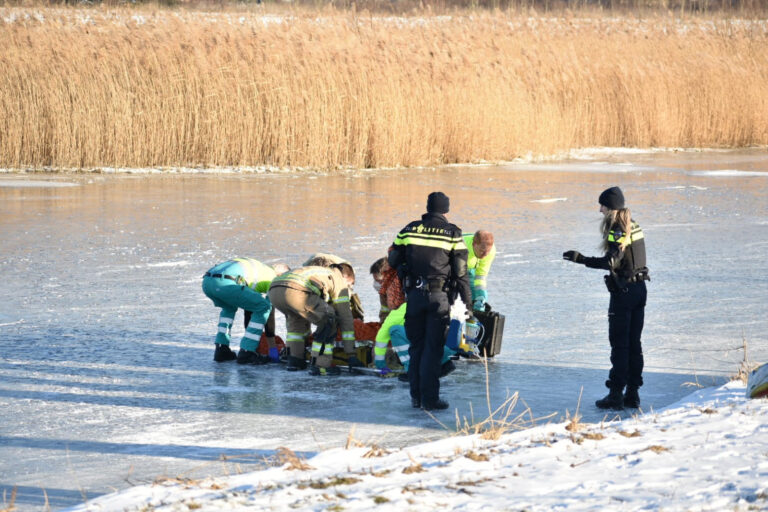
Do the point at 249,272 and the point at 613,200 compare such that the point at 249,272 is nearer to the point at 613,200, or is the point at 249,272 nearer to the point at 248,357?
the point at 248,357

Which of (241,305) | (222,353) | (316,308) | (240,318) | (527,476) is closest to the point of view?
(527,476)

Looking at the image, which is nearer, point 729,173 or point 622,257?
point 622,257

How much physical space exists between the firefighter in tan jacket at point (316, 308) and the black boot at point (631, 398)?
2001mm

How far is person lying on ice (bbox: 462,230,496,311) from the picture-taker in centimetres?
840

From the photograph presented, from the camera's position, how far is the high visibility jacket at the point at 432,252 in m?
6.98

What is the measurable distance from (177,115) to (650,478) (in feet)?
56.3

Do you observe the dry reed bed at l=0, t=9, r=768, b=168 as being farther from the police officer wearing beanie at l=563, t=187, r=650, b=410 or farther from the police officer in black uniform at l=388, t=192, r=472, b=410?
the police officer wearing beanie at l=563, t=187, r=650, b=410

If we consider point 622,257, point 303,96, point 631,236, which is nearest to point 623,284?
point 622,257

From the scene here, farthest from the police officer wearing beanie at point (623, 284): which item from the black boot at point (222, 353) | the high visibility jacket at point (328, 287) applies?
the black boot at point (222, 353)

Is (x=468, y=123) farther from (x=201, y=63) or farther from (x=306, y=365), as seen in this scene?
(x=306, y=365)

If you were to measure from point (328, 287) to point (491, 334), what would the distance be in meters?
1.18

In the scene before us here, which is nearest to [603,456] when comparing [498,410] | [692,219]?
[498,410]

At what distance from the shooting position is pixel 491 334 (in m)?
7.95

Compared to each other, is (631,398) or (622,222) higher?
(622,222)
